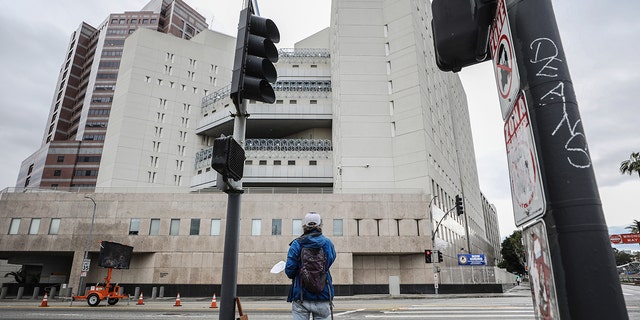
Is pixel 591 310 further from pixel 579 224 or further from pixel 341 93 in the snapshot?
pixel 341 93

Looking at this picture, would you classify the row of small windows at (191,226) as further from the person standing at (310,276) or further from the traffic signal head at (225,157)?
the traffic signal head at (225,157)

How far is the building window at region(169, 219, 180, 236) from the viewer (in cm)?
3194

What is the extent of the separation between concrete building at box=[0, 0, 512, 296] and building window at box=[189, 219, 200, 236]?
0.09 metres

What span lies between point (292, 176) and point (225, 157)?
4126 centimetres


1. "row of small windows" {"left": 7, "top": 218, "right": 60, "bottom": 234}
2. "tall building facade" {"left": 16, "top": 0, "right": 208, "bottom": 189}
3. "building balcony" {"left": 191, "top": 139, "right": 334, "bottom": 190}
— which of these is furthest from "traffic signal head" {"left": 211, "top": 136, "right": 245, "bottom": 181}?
"tall building facade" {"left": 16, "top": 0, "right": 208, "bottom": 189}

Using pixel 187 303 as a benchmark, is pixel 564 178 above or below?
above

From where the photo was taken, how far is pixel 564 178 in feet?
4.91

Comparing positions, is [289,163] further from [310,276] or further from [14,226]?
[310,276]

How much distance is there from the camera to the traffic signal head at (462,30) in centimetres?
214

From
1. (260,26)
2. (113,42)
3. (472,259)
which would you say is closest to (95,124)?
(113,42)

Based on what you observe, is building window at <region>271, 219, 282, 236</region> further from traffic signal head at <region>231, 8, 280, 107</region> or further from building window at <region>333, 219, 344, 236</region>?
traffic signal head at <region>231, 8, 280, 107</region>

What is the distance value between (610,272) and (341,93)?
40.3 m

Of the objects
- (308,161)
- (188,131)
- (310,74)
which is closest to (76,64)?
(188,131)

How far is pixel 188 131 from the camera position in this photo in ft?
196
